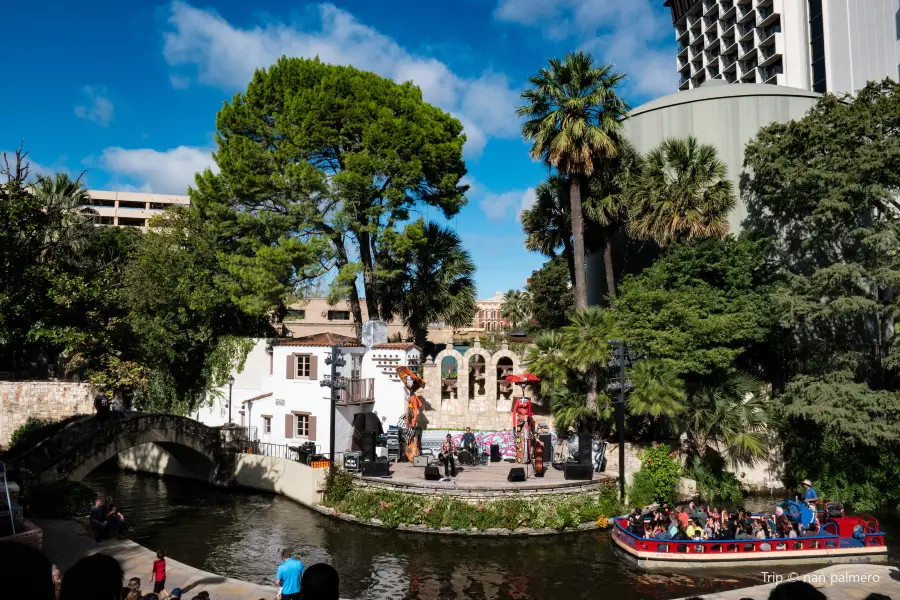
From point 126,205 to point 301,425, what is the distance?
7246 cm

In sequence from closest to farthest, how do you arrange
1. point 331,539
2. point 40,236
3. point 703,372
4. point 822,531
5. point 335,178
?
point 822,531 → point 331,539 → point 703,372 → point 40,236 → point 335,178

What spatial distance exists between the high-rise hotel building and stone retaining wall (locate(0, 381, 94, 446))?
57.5 metres

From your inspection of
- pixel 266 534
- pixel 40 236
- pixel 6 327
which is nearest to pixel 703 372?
pixel 266 534

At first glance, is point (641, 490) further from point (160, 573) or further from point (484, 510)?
point (160, 573)

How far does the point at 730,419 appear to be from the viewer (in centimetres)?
2753

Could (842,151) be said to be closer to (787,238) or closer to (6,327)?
(787,238)

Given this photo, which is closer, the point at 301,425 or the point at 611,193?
the point at 301,425

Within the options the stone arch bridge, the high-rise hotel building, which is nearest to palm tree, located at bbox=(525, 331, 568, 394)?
the stone arch bridge

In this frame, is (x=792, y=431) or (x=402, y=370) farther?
(x=402, y=370)

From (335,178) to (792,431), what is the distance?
992 inches

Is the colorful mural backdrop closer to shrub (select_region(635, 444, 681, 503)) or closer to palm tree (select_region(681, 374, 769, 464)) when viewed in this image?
shrub (select_region(635, 444, 681, 503))

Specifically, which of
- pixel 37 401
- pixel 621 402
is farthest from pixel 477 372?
pixel 37 401

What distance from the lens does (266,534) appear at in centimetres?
2361

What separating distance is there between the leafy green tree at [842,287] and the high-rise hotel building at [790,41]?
83.6 feet
